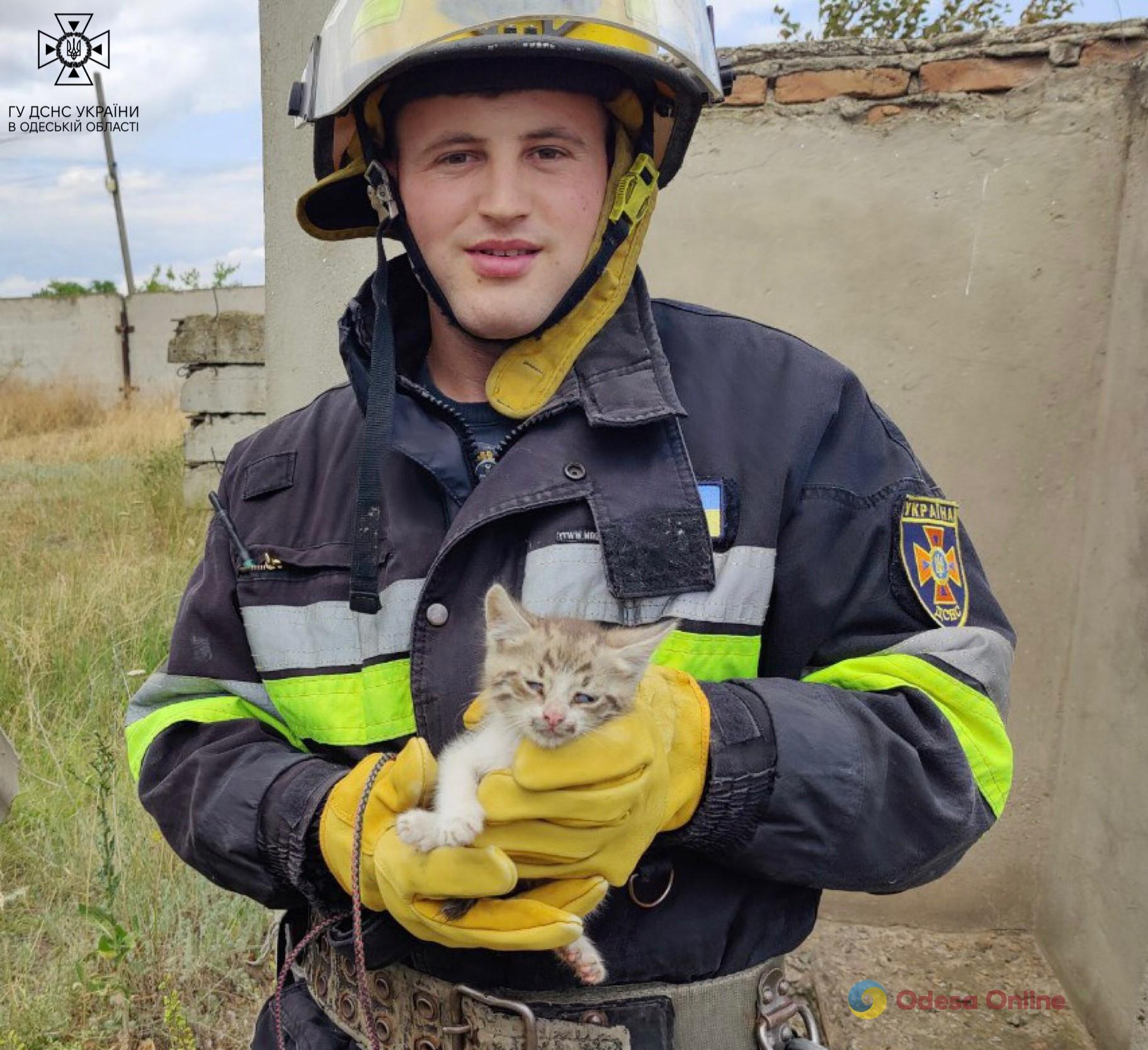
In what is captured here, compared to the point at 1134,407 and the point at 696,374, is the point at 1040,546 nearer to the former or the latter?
the point at 1134,407

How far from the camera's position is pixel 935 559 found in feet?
5.67

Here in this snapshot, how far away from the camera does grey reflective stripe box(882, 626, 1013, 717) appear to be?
65.4 inches

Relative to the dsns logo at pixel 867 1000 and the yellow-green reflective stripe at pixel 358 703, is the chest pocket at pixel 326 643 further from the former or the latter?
the dsns logo at pixel 867 1000

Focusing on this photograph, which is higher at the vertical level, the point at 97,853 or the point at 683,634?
the point at 683,634

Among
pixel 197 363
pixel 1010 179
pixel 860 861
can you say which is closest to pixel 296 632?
pixel 860 861

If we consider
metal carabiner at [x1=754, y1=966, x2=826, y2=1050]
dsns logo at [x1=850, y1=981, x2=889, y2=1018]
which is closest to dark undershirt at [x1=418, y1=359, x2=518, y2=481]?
metal carabiner at [x1=754, y1=966, x2=826, y2=1050]

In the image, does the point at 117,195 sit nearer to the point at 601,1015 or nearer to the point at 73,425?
the point at 73,425

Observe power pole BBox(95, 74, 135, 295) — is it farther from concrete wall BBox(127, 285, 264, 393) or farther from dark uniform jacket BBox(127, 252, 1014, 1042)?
dark uniform jacket BBox(127, 252, 1014, 1042)

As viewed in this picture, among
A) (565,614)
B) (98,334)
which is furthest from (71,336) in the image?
(565,614)

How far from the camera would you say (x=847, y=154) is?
13.9 ft

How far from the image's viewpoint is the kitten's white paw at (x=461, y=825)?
1.48 m

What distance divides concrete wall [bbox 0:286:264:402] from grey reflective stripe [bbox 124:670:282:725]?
24310 mm

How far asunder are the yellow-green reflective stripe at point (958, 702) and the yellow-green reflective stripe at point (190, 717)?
1.08 meters

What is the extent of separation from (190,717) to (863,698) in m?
1.23
